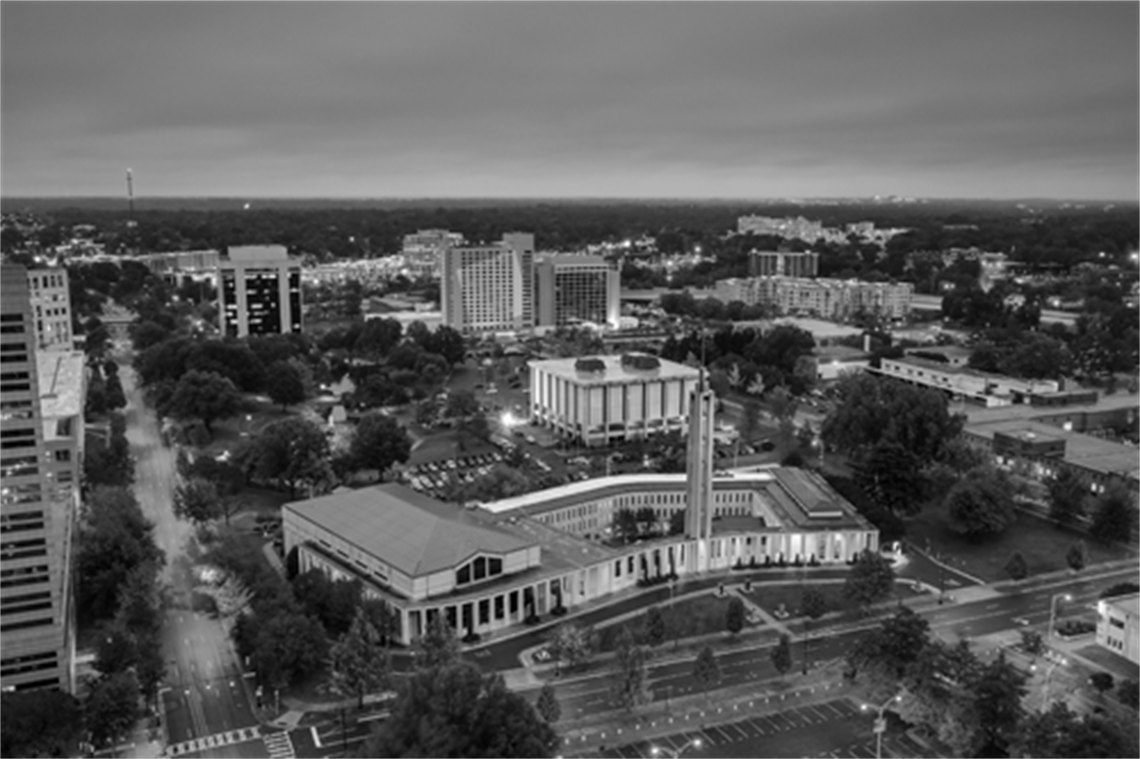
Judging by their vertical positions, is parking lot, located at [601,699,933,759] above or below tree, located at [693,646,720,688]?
below

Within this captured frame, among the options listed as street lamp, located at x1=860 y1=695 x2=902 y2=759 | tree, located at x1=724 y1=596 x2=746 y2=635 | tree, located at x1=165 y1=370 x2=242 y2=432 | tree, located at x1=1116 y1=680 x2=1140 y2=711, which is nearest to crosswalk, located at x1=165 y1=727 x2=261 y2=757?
tree, located at x1=724 y1=596 x2=746 y2=635

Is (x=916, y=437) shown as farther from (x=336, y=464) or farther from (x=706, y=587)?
(x=336, y=464)

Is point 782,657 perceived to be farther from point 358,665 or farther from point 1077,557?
point 1077,557

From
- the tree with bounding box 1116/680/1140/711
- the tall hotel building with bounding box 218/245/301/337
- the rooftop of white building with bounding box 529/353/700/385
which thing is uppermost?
the tall hotel building with bounding box 218/245/301/337

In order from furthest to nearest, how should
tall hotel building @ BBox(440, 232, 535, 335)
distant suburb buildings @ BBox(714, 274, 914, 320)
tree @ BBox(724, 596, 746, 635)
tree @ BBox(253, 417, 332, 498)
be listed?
1. distant suburb buildings @ BBox(714, 274, 914, 320)
2. tall hotel building @ BBox(440, 232, 535, 335)
3. tree @ BBox(253, 417, 332, 498)
4. tree @ BBox(724, 596, 746, 635)

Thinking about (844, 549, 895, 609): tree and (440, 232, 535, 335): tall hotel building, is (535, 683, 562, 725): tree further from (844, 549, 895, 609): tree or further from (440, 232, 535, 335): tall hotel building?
(440, 232, 535, 335): tall hotel building

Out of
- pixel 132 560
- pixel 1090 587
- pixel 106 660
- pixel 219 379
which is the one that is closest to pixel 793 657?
pixel 1090 587

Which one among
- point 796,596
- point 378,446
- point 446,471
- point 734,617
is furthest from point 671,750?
point 446,471

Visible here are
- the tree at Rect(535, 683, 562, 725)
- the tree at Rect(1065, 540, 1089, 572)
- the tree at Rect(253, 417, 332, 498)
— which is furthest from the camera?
the tree at Rect(253, 417, 332, 498)
